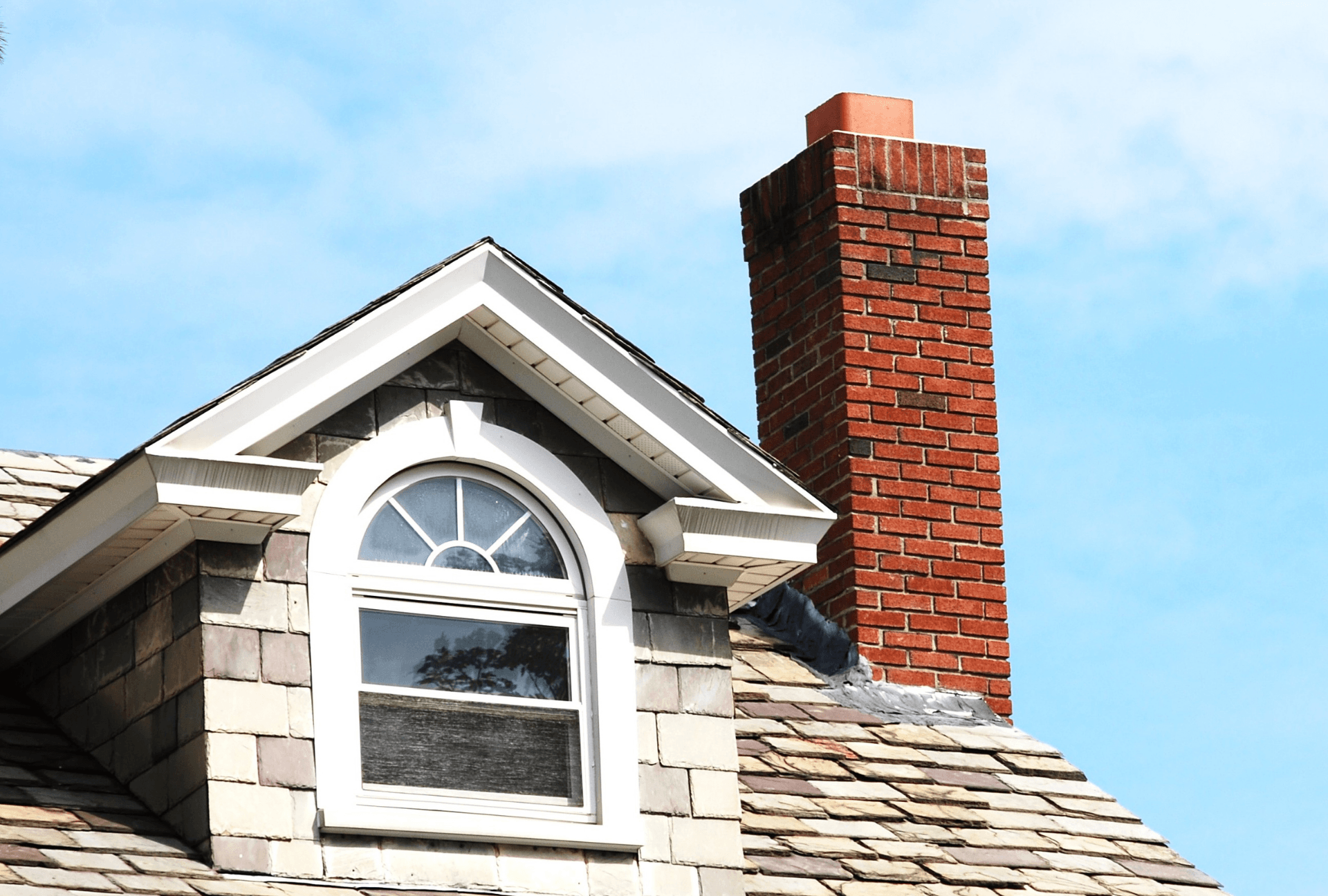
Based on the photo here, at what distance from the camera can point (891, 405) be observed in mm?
11180

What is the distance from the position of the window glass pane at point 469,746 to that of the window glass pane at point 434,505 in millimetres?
647

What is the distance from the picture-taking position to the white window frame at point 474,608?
752 centimetres

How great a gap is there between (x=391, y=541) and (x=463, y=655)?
50 cm

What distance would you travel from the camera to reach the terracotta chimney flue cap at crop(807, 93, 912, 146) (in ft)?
38.7

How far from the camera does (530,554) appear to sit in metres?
8.12

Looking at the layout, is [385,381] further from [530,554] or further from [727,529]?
[727,529]

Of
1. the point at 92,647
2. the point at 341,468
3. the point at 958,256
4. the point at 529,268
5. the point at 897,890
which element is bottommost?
the point at 897,890

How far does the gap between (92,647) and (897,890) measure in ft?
11.0

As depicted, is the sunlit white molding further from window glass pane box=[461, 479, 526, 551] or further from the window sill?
the window sill

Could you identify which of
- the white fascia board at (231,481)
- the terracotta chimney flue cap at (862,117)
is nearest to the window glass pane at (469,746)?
the white fascia board at (231,481)

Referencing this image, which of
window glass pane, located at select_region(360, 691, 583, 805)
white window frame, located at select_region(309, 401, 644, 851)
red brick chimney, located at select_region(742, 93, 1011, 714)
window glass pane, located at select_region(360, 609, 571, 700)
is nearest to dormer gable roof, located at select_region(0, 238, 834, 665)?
white window frame, located at select_region(309, 401, 644, 851)

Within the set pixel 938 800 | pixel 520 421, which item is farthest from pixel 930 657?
pixel 520 421

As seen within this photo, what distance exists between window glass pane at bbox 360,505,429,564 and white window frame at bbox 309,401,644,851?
0.14ft

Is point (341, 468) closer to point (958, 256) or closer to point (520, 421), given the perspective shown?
point (520, 421)
